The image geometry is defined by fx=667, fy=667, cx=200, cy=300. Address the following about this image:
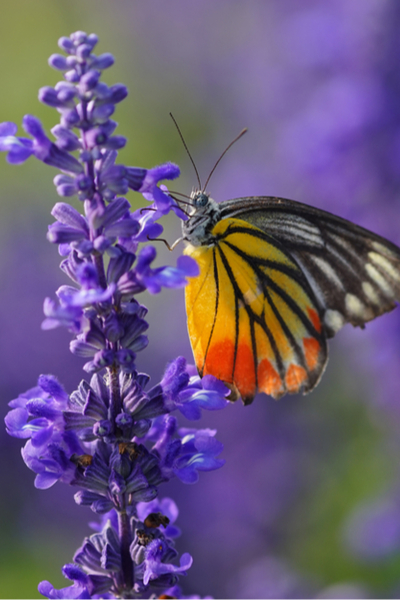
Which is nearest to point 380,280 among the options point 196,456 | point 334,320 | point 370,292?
point 370,292

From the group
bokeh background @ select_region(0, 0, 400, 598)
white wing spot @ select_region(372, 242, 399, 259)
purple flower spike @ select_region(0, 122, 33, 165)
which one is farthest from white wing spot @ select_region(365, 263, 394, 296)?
bokeh background @ select_region(0, 0, 400, 598)

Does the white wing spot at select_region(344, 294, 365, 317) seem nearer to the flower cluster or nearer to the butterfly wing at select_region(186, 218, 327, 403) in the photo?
the butterfly wing at select_region(186, 218, 327, 403)

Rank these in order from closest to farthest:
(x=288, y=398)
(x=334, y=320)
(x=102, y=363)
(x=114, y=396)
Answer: (x=102, y=363) < (x=114, y=396) < (x=334, y=320) < (x=288, y=398)

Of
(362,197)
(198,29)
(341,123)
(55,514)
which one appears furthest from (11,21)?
(55,514)

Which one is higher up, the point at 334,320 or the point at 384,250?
the point at 384,250

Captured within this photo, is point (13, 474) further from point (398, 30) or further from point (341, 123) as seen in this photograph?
point (398, 30)

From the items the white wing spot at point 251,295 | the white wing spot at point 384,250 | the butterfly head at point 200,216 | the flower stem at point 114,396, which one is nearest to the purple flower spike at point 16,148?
the flower stem at point 114,396

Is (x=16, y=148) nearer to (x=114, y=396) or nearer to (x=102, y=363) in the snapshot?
(x=102, y=363)
